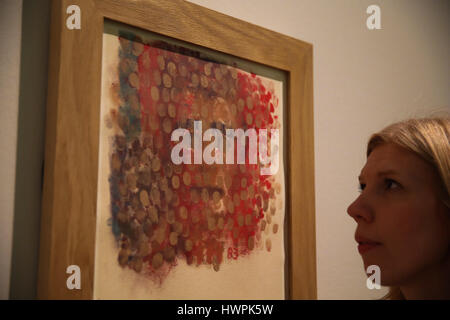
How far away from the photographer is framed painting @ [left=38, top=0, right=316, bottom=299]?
0.75m

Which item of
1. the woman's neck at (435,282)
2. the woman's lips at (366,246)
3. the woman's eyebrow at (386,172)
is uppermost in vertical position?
the woman's eyebrow at (386,172)

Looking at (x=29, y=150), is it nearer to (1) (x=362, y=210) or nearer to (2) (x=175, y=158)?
(2) (x=175, y=158)

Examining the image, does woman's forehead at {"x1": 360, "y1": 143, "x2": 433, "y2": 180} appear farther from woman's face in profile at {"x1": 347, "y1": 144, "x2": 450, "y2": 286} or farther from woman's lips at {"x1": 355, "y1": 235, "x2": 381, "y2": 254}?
woman's lips at {"x1": 355, "y1": 235, "x2": 381, "y2": 254}

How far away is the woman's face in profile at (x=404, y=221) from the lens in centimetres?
79

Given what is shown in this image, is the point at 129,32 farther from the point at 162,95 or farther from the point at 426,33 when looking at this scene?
the point at 426,33

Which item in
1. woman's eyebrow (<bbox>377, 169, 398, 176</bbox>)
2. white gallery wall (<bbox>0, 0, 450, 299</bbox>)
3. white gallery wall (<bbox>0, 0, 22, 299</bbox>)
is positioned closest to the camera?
white gallery wall (<bbox>0, 0, 22, 299</bbox>)

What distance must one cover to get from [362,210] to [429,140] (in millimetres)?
182

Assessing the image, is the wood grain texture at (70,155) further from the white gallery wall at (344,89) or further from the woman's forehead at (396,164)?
the woman's forehead at (396,164)

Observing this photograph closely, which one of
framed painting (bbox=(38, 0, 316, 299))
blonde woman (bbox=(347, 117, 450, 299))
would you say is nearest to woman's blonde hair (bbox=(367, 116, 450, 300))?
blonde woman (bbox=(347, 117, 450, 299))

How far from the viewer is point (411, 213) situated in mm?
787

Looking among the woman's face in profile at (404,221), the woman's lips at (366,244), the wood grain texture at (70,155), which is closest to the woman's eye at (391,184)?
the woman's face in profile at (404,221)

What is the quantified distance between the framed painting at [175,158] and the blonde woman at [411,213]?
25 centimetres

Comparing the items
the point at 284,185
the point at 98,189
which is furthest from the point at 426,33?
the point at 98,189
